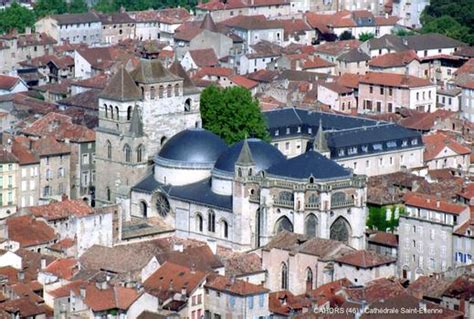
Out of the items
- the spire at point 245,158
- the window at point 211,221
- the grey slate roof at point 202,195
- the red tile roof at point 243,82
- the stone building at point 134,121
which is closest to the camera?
the spire at point 245,158

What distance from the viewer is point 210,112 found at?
13025 centimetres

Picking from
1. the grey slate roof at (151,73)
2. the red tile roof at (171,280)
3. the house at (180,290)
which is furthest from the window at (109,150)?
the house at (180,290)

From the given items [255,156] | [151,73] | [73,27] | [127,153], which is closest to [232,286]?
[255,156]

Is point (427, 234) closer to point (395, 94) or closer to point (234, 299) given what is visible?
point (234, 299)

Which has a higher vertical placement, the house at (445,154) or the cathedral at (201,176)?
the cathedral at (201,176)

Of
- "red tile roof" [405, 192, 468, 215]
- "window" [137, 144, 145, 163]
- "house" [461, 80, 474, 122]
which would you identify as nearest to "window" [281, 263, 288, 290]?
"red tile roof" [405, 192, 468, 215]

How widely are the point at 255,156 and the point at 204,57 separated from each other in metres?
56.1

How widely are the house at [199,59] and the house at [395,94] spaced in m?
18.1

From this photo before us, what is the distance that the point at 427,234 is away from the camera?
11069cm

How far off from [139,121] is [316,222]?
15.8 metres

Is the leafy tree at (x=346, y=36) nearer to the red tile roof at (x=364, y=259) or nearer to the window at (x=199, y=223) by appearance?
the window at (x=199, y=223)

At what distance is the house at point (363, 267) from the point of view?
10325 centimetres

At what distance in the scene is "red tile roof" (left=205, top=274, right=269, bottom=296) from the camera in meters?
98.9

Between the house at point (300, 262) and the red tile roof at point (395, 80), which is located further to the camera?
the red tile roof at point (395, 80)
